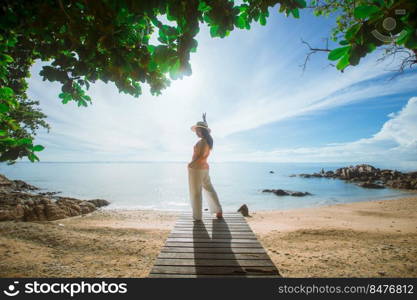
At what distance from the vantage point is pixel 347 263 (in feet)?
20.1

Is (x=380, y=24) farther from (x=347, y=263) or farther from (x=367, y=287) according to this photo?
(x=347, y=263)

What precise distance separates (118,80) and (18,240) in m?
8.08

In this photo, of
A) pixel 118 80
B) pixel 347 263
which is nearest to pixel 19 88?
pixel 118 80

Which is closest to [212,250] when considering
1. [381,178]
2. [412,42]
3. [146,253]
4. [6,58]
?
[412,42]

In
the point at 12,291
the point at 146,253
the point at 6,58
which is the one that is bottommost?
the point at 146,253

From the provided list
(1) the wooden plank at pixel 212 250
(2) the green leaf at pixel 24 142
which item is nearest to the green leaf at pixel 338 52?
(1) the wooden plank at pixel 212 250

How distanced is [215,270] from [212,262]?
22cm

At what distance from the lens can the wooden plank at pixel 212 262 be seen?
292 centimetres

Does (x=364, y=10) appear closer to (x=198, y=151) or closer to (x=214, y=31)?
(x=214, y=31)

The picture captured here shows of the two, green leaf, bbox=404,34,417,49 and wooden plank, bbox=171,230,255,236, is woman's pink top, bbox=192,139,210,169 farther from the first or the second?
green leaf, bbox=404,34,417,49

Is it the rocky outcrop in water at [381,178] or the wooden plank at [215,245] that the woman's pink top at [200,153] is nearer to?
the wooden plank at [215,245]
